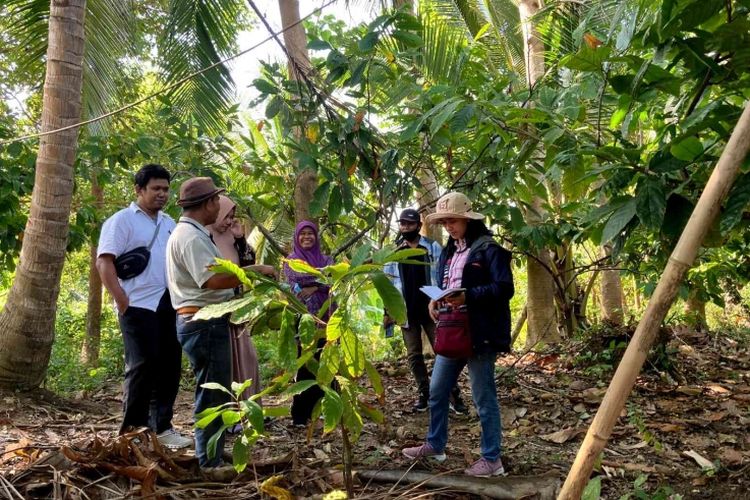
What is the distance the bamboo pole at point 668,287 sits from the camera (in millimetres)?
1281

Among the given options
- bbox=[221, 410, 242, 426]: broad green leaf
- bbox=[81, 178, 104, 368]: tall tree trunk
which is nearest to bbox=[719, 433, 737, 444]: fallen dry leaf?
bbox=[221, 410, 242, 426]: broad green leaf

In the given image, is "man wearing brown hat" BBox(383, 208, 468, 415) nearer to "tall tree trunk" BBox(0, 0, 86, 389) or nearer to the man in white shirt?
the man in white shirt

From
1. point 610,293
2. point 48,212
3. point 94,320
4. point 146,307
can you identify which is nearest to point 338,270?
point 146,307

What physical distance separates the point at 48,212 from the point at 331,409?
312 centimetres

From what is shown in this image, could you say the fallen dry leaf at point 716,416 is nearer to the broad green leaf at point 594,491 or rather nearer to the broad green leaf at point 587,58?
the broad green leaf at point 594,491

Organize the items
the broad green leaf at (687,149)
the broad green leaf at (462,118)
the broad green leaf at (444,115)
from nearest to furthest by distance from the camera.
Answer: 1. the broad green leaf at (687,149)
2. the broad green leaf at (444,115)
3. the broad green leaf at (462,118)

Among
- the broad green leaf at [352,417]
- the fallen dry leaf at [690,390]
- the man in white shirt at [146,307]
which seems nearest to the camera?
the broad green leaf at [352,417]

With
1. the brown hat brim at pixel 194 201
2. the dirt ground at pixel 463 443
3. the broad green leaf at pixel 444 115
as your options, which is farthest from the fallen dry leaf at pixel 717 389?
the brown hat brim at pixel 194 201

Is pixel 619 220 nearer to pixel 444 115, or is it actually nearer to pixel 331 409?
pixel 444 115

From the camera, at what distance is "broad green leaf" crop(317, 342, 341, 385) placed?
2348mm

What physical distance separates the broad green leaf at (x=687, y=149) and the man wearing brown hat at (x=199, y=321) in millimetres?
1998

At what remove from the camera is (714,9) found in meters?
2.06

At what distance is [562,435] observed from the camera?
4.15 meters

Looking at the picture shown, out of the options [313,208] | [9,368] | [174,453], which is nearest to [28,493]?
[174,453]
